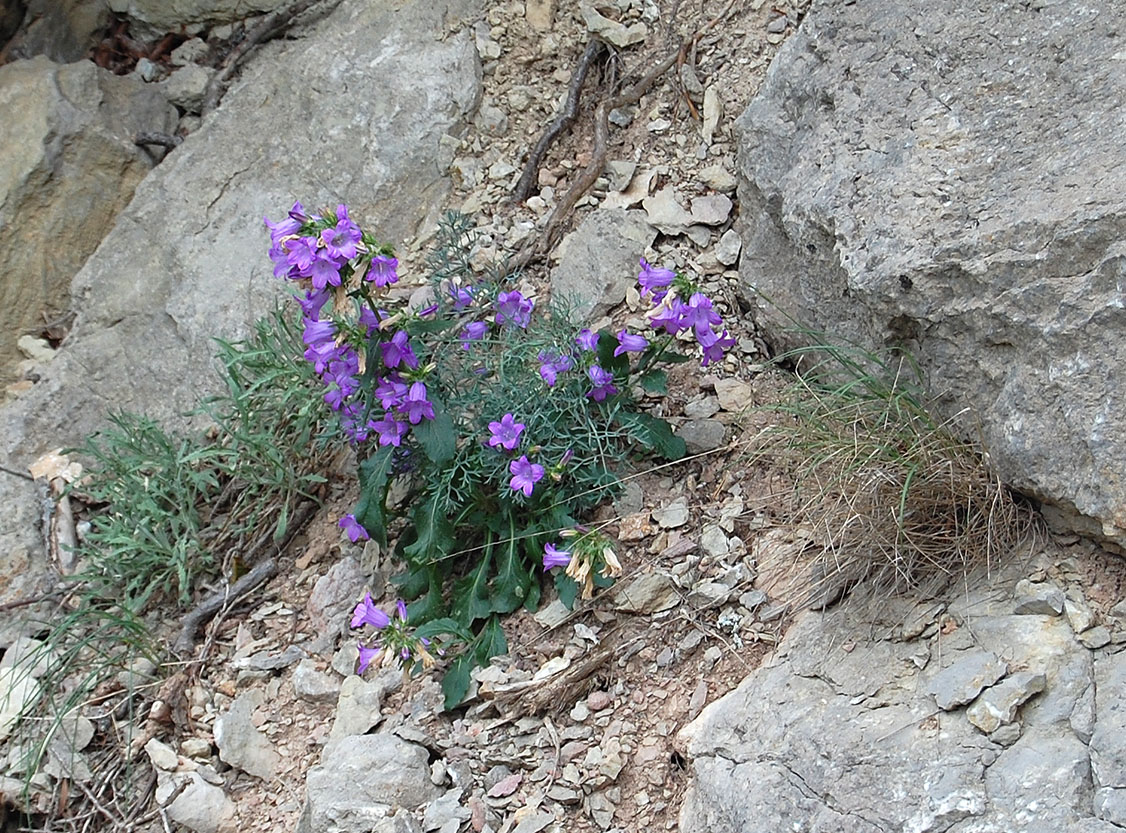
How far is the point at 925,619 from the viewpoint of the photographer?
2344 mm

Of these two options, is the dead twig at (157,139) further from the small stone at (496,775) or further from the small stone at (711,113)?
the small stone at (496,775)

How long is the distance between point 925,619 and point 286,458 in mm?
2037

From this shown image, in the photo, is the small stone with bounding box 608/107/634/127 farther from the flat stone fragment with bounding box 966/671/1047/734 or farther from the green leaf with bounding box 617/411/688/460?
the flat stone fragment with bounding box 966/671/1047/734

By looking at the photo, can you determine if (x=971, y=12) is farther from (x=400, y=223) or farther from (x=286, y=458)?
(x=286, y=458)

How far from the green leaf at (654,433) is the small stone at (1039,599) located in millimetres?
955

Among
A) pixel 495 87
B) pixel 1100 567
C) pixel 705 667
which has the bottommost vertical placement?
pixel 705 667

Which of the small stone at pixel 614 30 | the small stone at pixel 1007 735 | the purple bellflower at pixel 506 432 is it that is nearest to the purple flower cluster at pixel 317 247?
the purple bellflower at pixel 506 432

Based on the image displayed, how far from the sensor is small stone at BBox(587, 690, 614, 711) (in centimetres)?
265

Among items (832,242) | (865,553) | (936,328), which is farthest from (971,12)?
(865,553)

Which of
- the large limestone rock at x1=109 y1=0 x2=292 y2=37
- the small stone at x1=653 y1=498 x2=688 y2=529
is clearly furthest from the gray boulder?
the large limestone rock at x1=109 y1=0 x2=292 y2=37

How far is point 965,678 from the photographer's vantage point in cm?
215

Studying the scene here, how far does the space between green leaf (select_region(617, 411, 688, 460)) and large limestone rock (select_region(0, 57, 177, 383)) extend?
2.54 meters

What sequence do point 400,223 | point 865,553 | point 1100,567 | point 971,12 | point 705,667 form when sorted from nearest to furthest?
point 1100,567 < point 865,553 < point 705,667 < point 971,12 < point 400,223

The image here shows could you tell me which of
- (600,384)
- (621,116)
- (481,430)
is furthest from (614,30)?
(481,430)
